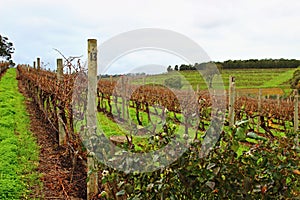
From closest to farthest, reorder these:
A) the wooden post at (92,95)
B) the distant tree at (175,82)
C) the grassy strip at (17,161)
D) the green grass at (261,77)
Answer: the wooden post at (92,95)
the grassy strip at (17,161)
the distant tree at (175,82)
the green grass at (261,77)

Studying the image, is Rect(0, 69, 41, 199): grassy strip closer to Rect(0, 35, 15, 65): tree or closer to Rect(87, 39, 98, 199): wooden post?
Rect(87, 39, 98, 199): wooden post

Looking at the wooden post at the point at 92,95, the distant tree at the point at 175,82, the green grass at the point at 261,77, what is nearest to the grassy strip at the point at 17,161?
the wooden post at the point at 92,95

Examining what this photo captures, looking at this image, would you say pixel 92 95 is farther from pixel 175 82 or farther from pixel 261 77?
pixel 261 77

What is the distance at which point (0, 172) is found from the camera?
629 centimetres

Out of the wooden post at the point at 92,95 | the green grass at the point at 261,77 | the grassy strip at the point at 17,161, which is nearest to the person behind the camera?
the wooden post at the point at 92,95

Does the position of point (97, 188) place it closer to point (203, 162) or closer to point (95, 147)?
point (95, 147)

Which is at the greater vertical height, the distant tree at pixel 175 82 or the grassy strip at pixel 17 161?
the distant tree at pixel 175 82

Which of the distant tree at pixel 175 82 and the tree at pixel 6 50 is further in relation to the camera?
the tree at pixel 6 50

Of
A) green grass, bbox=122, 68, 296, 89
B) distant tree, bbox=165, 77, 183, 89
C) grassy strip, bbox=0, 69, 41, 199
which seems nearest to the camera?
grassy strip, bbox=0, 69, 41, 199

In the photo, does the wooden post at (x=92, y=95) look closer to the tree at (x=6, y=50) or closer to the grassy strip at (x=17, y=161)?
the grassy strip at (x=17, y=161)

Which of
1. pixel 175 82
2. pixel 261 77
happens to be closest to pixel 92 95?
pixel 175 82

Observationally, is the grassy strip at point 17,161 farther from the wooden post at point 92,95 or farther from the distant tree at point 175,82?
the distant tree at point 175,82

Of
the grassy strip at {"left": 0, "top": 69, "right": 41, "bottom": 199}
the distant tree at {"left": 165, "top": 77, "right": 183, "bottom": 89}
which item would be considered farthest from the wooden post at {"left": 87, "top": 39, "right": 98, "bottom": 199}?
the distant tree at {"left": 165, "top": 77, "right": 183, "bottom": 89}

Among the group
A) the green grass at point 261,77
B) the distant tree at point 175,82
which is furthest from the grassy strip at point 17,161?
the green grass at point 261,77
